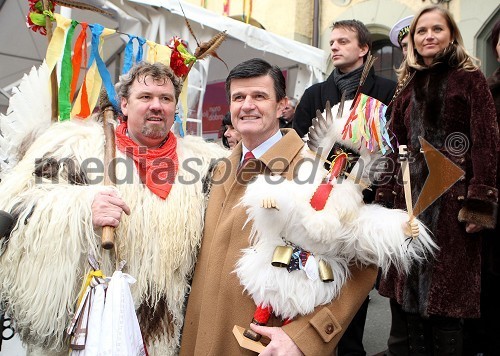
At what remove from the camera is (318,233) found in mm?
1467

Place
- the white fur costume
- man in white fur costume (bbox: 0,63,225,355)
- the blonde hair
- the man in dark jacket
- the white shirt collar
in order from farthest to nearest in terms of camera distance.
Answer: the man in dark jacket, the blonde hair, the white shirt collar, man in white fur costume (bbox: 0,63,225,355), the white fur costume

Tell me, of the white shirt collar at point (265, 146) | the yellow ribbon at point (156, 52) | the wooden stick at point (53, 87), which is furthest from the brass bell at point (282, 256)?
the yellow ribbon at point (156, 52)

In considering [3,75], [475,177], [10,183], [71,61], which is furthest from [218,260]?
[3,75]

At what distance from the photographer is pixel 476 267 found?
2355 millimetres

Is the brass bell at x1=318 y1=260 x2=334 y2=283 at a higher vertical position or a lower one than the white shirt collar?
lower

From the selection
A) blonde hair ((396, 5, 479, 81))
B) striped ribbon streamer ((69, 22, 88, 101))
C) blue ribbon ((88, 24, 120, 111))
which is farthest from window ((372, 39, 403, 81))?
striped ribbon streamer ((69, 22, 88, 101))

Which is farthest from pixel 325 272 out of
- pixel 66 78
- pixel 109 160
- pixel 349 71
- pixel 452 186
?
pixel 66 78

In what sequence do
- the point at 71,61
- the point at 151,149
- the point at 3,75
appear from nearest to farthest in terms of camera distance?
the point at 151,149
the point at 71,61
the point at 3,75

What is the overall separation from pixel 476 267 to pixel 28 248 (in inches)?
81.5

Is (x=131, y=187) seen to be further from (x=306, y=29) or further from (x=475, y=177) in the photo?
(x=306, y=29)

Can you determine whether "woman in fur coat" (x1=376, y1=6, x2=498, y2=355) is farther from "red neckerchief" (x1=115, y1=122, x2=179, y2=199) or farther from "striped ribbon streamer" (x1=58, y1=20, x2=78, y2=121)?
"striped ribbon streamer" (x1=58, y1=20, x2=78, y2=121)

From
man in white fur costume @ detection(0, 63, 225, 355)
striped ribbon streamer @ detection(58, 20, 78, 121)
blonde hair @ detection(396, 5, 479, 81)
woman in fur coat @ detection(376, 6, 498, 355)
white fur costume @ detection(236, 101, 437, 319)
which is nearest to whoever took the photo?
white fur costume @ detection(236, 101, 437, 319)

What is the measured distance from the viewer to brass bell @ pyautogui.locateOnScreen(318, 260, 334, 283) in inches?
60.1

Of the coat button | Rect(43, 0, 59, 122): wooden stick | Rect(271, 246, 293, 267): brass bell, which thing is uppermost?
Rect(43, 0, 59, 122): wooden stick
